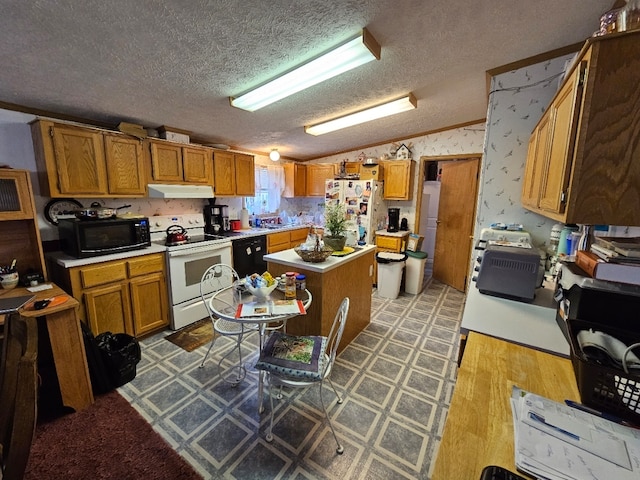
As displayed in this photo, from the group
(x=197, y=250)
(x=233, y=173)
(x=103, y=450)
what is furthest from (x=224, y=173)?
(x=103, y=450)

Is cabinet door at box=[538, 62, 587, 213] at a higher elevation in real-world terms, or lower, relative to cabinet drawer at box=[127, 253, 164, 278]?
higher

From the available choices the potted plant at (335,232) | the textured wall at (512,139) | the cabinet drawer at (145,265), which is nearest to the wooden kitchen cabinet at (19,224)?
the cabinet drawer at (145,265)

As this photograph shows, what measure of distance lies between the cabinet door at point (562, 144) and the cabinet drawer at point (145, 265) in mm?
3087

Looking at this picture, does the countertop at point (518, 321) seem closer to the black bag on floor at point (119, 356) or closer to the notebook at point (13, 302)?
the black bag on floor at point (119, 356)

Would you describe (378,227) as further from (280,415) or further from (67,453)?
(67,453)

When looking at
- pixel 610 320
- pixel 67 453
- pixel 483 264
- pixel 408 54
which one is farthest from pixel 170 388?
pixel 408 54

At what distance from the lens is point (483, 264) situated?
184 cm

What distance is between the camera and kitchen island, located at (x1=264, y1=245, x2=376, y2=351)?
2.07 meters

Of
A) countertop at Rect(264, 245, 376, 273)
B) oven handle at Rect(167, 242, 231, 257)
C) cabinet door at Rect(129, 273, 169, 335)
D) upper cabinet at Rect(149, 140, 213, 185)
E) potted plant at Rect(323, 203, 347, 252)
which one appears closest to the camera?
countertop at Rect(264, 245, 376, 273)

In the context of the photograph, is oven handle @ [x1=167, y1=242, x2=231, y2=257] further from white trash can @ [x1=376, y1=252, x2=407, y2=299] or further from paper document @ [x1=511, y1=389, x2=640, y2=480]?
paper document @ [x1=511, y1=389, x2=640, y2=480]

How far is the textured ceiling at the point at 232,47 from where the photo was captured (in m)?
1.35

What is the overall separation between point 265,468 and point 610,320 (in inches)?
71.5

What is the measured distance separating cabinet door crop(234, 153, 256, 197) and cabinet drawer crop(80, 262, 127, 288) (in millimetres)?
1783

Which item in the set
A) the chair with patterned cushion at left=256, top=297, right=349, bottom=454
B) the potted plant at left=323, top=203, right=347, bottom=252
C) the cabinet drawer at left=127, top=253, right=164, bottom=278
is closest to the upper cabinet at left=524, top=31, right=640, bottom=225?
the chair with patterned cushion at left=256, top=297, right=349, bottom=454
